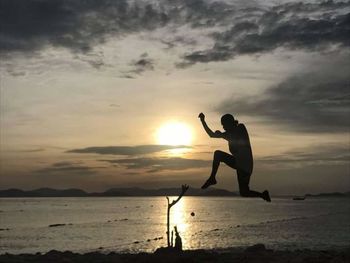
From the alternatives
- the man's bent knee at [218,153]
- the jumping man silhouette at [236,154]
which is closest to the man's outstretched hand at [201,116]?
the jumping man silhouette at [236,154]

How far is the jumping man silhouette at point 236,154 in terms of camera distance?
7891 millimetres

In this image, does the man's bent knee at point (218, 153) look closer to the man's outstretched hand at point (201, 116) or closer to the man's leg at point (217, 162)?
the man's leg at point (217, 162)

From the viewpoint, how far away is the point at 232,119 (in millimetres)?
7922

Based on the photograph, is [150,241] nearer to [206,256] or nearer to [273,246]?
[273,246]

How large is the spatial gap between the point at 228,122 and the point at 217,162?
807 mm

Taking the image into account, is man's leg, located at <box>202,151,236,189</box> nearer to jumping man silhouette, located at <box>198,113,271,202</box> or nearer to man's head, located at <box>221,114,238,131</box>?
jumping man silhouette, located at <box>198,113,271,202</box>

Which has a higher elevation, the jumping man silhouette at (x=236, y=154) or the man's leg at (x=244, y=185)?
the jumping man silhouette at (x=236, y=154)

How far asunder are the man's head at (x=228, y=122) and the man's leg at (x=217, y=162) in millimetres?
570

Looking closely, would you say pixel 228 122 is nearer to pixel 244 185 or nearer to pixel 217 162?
pixel 217 162

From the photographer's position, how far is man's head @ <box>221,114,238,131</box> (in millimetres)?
7891

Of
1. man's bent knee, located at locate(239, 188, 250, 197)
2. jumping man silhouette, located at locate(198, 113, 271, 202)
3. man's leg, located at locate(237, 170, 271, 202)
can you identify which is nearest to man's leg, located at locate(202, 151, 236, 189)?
jumping man silhouette, located at locate(198, 113, 271, 202)

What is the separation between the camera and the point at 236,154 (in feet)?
26.5

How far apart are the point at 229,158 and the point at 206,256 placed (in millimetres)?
20066

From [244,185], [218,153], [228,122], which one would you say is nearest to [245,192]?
[244,185]
